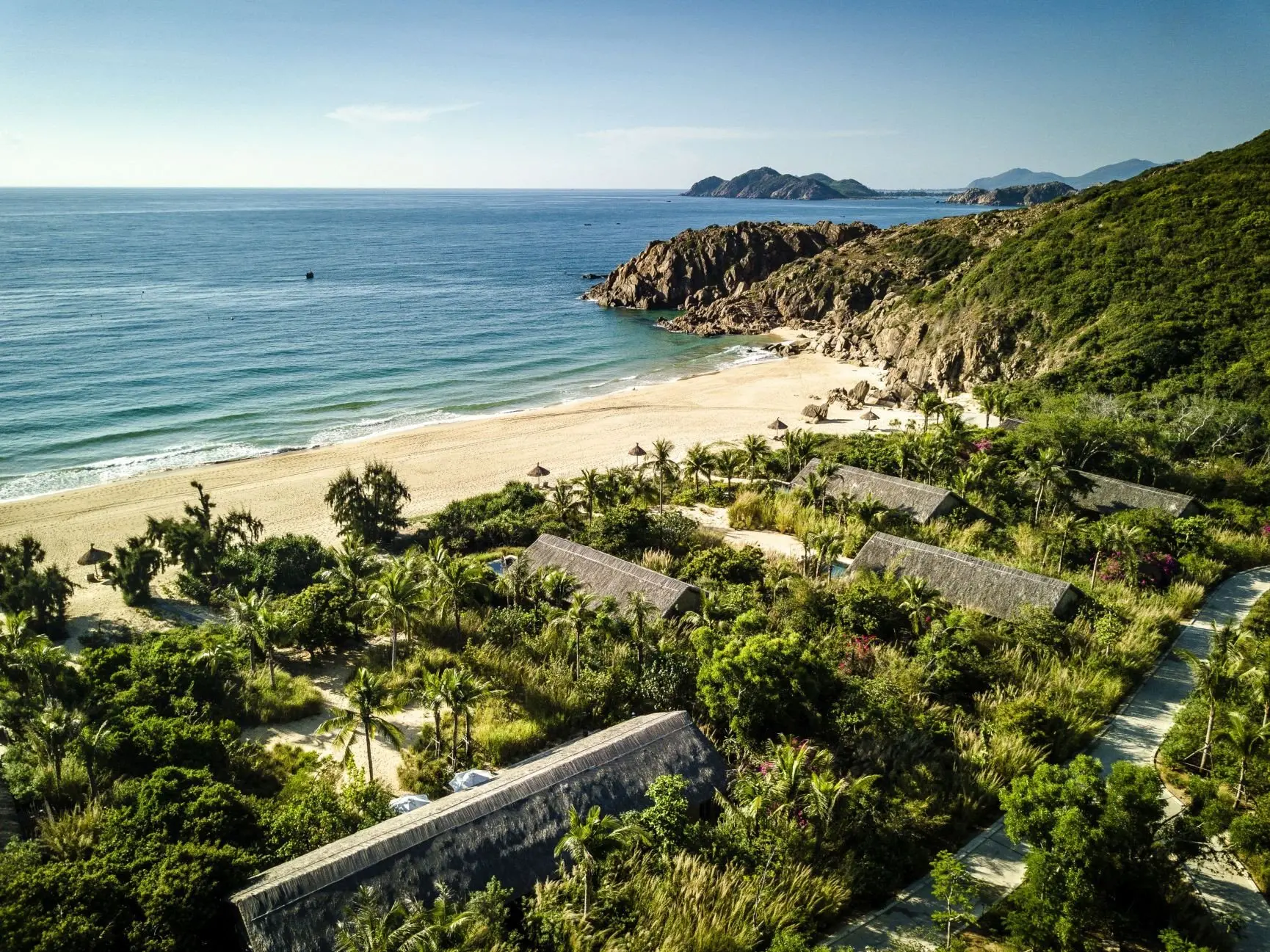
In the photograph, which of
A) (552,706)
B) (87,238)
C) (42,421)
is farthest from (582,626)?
(87,238)

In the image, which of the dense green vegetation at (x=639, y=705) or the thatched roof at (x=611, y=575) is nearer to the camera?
the dense green vegetation at (x=639, y=705)

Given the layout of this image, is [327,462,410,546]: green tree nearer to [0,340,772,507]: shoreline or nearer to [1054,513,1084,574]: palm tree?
[0,340,772,507]: shoreline

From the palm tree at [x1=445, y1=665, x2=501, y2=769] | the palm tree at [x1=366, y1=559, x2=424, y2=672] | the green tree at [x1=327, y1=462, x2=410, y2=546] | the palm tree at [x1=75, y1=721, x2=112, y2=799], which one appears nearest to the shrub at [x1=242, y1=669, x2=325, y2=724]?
the palm tree at [x1=366, y1=559, x2=424, y2=672]

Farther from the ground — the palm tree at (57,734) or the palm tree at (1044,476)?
the palm tree at (1044,476)

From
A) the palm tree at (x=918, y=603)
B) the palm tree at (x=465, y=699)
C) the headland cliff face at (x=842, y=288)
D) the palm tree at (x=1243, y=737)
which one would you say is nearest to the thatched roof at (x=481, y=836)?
the palm tree at (x=465, y=699)

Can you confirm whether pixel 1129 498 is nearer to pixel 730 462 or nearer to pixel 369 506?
pixel 730 462

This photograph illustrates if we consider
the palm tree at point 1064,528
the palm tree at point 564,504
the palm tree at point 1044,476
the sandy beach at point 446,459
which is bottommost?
the sandy beach at point 446,459

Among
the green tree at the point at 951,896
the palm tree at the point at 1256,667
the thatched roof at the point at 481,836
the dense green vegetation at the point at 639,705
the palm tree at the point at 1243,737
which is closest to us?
the thatched roof at the point at 481,836

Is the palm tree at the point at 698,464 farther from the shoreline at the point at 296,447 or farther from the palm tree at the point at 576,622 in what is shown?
the shoreline at the point at 296,447
